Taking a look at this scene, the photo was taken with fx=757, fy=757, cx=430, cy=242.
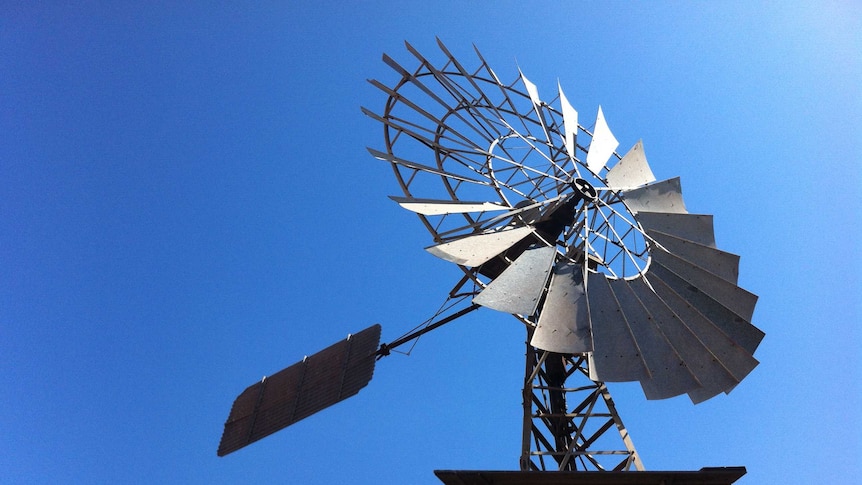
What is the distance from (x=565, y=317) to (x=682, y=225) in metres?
5.39

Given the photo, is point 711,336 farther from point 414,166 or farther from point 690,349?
point 414,166

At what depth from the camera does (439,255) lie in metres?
13.4

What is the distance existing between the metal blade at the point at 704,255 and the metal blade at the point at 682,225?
1.20 feet

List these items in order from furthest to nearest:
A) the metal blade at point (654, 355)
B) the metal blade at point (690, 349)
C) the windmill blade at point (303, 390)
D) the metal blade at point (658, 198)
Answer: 1. the metal blade at point (658, 198)
2. the windmill blade at point (303, 390)
3. the metal blade at point (690, 349)
4. the metal blade at point (654, 355)

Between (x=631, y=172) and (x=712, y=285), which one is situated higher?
(x=631, y=172)

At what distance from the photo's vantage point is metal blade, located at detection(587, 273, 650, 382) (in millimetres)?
12773

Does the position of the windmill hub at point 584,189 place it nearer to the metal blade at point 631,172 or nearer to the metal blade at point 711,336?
the metal blade at point 631,172

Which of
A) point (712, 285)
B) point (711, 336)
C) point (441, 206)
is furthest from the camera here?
point (712, 285)

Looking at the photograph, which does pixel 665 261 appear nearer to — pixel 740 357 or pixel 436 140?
pixel 740 357

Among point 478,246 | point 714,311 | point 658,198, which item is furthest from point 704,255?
point 478,246

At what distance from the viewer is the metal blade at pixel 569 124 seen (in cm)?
1814

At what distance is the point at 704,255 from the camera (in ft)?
53.9

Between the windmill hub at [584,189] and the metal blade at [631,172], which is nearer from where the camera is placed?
the windmill hub at [584,189]

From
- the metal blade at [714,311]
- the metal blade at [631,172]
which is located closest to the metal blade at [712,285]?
the metal blade at [714,311]
